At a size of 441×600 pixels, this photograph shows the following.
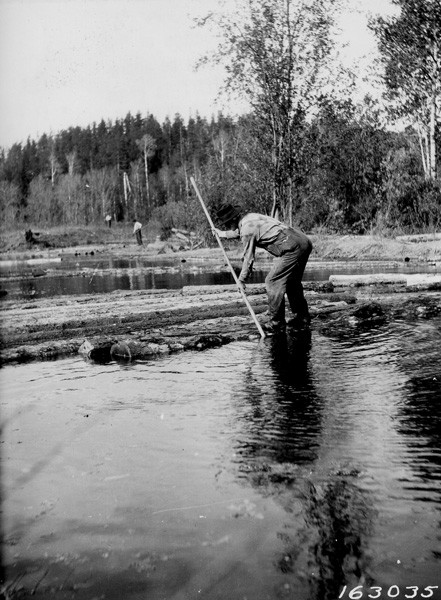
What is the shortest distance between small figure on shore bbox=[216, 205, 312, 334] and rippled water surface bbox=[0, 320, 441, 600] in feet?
7.99

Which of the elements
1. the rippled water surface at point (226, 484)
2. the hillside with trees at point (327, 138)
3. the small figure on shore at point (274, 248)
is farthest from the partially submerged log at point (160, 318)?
the hillside with trees at point (327, 138)

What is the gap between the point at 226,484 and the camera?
3.38 metres

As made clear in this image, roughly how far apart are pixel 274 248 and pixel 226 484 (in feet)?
17.8

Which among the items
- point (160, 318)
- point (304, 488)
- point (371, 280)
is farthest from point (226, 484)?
point (371, 280)

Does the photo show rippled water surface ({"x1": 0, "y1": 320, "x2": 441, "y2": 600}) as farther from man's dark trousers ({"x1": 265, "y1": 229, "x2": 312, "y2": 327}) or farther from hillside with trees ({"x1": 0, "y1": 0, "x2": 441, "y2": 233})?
hillside with trees ({"x1": 0, "y1": 0, "x2": 441, "y2": 233})

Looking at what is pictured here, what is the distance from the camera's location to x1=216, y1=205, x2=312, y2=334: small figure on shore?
27.2 ft

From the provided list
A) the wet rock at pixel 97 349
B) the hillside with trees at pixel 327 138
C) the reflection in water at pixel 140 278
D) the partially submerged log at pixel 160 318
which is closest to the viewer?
the wet rock at pixel 97 349

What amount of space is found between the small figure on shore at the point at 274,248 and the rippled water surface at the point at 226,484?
2437mm

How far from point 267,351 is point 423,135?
25137 mm

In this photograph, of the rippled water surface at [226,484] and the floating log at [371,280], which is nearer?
the rippled water surface at [226,484]

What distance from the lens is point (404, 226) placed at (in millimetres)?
25156

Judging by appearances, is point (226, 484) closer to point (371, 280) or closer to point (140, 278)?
point (371, 280)

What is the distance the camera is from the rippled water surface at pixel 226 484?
253cm

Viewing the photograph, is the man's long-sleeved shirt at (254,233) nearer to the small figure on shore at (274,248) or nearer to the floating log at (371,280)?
the small figure on shore at (274,248)
